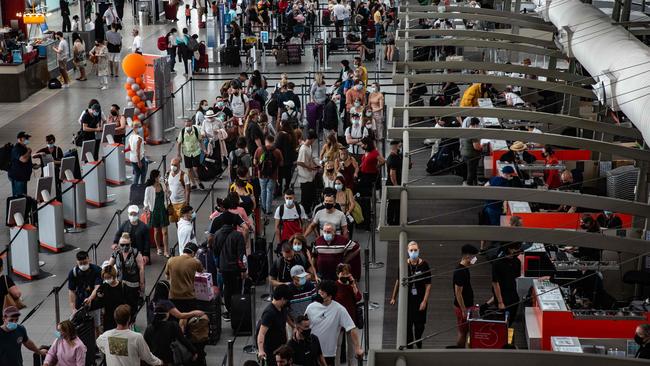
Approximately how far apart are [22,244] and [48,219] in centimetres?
131

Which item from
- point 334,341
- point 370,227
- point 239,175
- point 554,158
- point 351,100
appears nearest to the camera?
point 334,341

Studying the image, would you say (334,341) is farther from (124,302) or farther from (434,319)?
(434,319)

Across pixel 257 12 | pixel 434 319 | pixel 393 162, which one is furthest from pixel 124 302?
pixel 257 12

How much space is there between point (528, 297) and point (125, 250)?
16.9ft

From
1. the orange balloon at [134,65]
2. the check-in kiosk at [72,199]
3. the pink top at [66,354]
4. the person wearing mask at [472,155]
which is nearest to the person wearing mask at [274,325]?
the pink top at [66,354]

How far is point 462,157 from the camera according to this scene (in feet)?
72.1

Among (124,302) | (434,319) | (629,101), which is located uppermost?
(629,101)

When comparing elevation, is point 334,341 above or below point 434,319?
above

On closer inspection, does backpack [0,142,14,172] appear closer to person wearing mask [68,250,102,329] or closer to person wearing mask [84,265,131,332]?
person wearing mask [68,250,102,329]

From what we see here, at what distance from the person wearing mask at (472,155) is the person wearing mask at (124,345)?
1092 cm

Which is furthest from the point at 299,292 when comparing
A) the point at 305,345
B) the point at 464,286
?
the point at 464,286

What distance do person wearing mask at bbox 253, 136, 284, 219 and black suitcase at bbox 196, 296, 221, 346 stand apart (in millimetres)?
4765

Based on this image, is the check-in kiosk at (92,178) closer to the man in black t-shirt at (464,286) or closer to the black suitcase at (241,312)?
the black suitcase at (241,312)

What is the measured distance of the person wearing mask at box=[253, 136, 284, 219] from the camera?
19266mm
